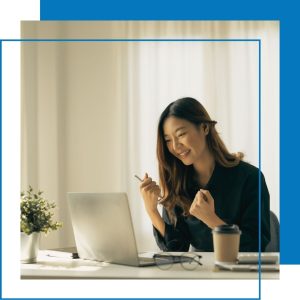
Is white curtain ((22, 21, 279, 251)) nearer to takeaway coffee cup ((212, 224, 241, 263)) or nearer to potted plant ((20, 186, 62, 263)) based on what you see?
potted plant ((20, 186, 62, 263))

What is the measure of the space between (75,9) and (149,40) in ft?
2.09

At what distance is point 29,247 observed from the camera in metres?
3.15

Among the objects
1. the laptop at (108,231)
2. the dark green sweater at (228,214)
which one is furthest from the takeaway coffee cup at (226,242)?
the laptop at (108,231)

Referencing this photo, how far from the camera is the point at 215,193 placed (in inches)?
126

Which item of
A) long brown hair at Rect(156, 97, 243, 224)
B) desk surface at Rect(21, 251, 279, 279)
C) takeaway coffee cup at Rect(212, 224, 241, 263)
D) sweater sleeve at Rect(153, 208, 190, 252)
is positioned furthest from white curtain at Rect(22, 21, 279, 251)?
takeaway coffee cup at Rect(212, 224, 241, 263)

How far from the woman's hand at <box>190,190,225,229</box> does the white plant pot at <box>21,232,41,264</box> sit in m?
0.79

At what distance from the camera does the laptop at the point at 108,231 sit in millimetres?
2918

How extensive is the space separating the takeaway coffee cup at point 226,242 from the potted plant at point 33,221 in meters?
0.79

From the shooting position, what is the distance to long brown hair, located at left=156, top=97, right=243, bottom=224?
125 inches

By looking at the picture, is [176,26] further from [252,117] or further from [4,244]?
[4,244]

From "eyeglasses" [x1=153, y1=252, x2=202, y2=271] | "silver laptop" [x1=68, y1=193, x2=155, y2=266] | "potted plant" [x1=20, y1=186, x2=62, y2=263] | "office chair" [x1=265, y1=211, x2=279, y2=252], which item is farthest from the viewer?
"office chair" [x1=265, y1=211, x2=279, y2=252]

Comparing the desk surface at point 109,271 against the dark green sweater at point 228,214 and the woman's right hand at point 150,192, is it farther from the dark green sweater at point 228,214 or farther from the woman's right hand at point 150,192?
the woman's right hand at point 150,192

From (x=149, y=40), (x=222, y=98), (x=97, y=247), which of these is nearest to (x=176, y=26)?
(x=149, y=40)

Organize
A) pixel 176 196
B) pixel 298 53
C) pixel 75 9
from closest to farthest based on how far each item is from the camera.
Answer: pixel 176 196 → pixel 75 9 → pixel 298 53
